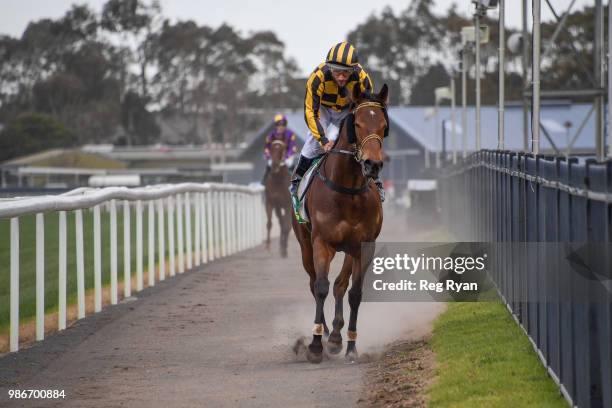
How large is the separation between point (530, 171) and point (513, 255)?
1384 mm

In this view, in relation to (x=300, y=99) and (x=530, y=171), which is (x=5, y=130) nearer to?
(x=300, y=99)

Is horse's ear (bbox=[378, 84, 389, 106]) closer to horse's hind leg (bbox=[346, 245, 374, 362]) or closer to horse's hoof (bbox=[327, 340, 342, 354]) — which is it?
horse's hind leg (bbox=[346, 245, 374, 362])

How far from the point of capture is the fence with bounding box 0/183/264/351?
396 inches

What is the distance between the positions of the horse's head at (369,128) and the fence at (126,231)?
8.76 feet

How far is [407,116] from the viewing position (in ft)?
250

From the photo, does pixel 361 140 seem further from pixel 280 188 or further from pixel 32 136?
pixel 32 136

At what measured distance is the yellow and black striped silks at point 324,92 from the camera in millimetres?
9633

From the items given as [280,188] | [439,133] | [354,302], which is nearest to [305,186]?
[354,302]

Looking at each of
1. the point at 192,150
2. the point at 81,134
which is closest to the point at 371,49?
the point at 192,150

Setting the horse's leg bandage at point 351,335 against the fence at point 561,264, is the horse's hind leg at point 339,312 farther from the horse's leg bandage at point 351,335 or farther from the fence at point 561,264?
the fence at point 561,264

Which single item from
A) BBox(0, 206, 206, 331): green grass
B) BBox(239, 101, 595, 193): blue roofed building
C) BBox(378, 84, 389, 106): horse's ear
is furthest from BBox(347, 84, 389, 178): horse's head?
BBox(239, 101, 595, 193): blue roofed building

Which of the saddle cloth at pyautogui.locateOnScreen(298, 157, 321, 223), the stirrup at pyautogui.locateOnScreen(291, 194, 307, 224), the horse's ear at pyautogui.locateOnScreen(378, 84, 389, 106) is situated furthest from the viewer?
the stirrup at pyautogui.locateOnScreen(291, 194, 307, 224)

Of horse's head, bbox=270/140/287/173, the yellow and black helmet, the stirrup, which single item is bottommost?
the stirrup

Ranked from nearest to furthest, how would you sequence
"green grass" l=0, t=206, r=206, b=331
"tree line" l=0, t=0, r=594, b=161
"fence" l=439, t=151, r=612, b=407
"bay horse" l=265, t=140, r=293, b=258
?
"fence" l=439, t=151, r=612, b=407 → "green grass" l=0, t=206, r=206, b=331 → "bay horse" l=265, t=140, r=293, b=258 → "tree line" l=0, t=0, r=594, b=161
